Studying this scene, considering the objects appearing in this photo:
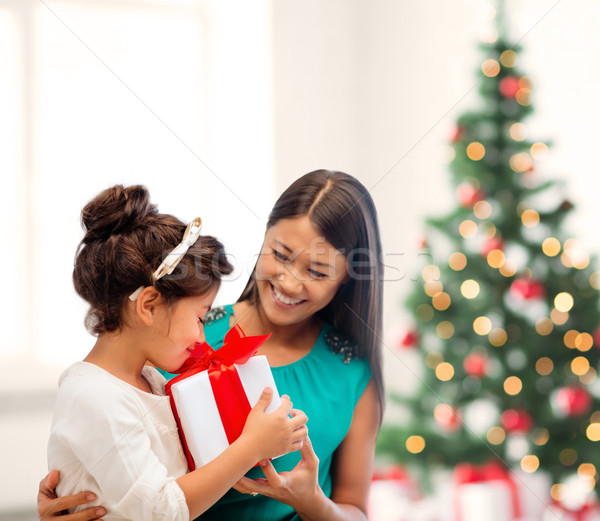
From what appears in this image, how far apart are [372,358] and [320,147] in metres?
2.20

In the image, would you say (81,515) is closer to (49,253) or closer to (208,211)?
(49,253)

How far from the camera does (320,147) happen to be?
355 cm

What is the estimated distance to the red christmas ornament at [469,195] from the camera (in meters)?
2.61

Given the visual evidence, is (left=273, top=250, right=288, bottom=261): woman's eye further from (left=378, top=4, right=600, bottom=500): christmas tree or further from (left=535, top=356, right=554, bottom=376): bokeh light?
(left=535, top=356, right=554, bottom=376): bokeh light

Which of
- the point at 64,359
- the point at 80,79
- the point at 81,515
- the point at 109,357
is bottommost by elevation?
the point at 64,359

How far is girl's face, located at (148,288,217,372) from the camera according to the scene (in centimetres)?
117

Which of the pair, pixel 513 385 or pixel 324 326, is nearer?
pixel 324 326

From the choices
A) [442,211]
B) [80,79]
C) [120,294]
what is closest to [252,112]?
[80,79]

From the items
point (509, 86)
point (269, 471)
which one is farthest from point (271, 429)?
point (509, 86)

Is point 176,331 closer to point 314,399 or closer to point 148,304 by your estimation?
point 148,304

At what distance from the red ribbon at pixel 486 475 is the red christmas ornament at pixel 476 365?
1.30ft

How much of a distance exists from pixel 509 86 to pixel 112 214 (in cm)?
196

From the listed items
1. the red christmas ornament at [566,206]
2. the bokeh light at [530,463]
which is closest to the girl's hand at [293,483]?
the bokeh light at [530,463]

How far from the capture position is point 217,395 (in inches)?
45.1
